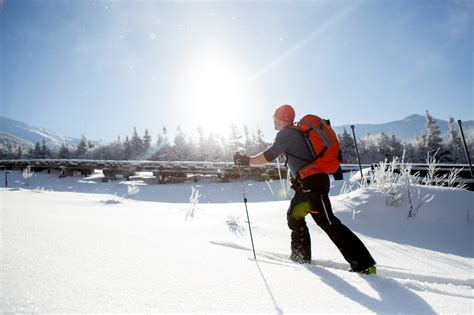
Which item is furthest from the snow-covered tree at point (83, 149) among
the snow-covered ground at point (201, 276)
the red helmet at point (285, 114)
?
the red helmet at point (285, 114)

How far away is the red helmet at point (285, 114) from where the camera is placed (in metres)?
2.86

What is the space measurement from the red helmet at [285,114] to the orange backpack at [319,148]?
24 centimetres

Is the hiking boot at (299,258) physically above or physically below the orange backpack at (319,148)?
below

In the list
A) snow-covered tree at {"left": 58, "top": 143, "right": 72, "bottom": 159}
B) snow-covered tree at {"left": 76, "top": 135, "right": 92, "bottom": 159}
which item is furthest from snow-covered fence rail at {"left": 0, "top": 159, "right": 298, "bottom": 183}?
snow-covered tree at {"left": 76, "top": 135, "right": 92, "bottom": 159}

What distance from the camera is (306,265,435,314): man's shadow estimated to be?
4.26 feet

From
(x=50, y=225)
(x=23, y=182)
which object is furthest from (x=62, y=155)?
(x=50, y=225)

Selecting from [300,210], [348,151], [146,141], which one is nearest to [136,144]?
[146,141]

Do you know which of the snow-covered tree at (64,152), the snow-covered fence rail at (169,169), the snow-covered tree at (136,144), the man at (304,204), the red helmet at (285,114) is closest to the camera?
the man at (304,204)

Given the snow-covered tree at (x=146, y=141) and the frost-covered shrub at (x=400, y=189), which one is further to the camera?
the snow-covered tree at (x=146, y=141)

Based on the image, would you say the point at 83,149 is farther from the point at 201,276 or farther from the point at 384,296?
the point at 384,296

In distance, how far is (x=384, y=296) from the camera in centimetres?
146

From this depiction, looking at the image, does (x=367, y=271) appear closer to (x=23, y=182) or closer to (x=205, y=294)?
(x=205, y=294)

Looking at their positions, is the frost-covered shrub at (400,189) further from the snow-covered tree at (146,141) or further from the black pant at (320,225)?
the snow-covered tree at (146,141)

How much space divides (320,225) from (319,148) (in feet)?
2.46
